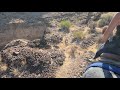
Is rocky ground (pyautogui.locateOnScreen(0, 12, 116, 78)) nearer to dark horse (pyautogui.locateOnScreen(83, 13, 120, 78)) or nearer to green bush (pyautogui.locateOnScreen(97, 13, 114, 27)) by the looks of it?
green bush (pyautogui.locateOnScreen(97, 13, 114, 27))

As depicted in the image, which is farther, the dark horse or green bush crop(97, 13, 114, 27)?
green bush crop(97, 13, 114, 27)

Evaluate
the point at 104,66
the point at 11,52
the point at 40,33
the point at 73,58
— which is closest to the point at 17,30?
the point at 40,33

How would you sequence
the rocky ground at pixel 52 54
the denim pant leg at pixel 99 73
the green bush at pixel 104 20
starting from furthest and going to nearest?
the green bush at pixel 104 20 < the rocky ground at pixel 52 54 < the denim pant leg at pixel 99 73

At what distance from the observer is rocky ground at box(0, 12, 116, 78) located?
727 cm

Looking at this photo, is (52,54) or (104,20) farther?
(104,20)

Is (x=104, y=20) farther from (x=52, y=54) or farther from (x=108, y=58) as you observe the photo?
(x=108, y=58)

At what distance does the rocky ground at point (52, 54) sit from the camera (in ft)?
23.9

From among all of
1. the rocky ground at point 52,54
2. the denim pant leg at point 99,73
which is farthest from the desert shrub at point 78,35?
the denim pant leg at point 99,73

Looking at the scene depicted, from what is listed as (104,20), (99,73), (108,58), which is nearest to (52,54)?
(104,20)

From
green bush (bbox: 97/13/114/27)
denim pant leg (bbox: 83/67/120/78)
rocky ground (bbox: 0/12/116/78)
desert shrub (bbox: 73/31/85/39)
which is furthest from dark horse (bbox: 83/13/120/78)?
green bush (bbox: 97/13/114/27)

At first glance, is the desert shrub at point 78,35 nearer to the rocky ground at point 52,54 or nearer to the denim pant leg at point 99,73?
the rocky ground at point 52,54

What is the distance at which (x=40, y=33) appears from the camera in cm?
952

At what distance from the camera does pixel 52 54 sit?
789cm
